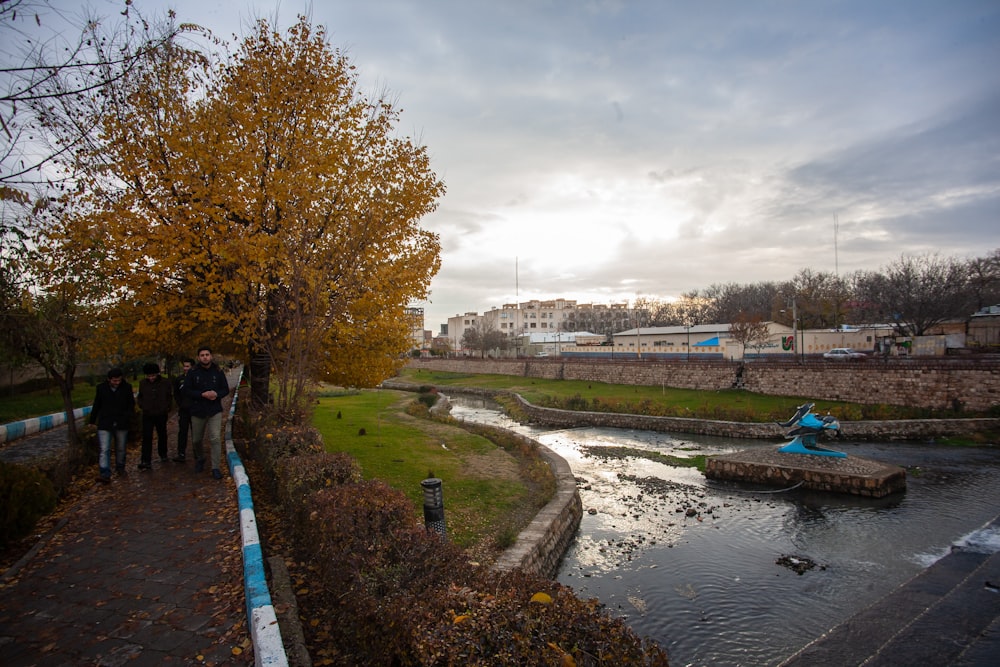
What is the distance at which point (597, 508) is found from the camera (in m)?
12.9

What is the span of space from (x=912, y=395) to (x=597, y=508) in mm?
20174

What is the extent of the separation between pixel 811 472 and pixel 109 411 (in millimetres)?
16184

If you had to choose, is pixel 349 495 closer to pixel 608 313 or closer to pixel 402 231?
pixel 402 231

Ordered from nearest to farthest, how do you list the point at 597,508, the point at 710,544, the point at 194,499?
the point at 194,499 → the point at 710,544 → the point at 597,508

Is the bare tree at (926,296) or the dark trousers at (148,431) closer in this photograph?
the dark trousers at (148,431)

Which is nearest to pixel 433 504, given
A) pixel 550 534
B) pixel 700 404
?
pixel 550 534

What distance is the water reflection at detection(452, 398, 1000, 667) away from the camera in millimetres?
7625

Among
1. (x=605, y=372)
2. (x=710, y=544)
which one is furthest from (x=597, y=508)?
(x=605, y=372)

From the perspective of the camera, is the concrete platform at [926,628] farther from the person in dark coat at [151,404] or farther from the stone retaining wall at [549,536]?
the person in dark coat at [151,404]

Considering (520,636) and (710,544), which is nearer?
(520,636)

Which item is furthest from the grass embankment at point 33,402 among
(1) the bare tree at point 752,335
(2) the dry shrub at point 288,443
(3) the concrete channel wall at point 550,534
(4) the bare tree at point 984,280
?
(4) the bare tree at point 984,280

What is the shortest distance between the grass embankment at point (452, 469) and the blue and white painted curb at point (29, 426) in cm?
747

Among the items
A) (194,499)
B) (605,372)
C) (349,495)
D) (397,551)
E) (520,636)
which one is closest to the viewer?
(520,636)

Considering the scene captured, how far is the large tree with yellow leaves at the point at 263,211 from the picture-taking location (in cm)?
959
